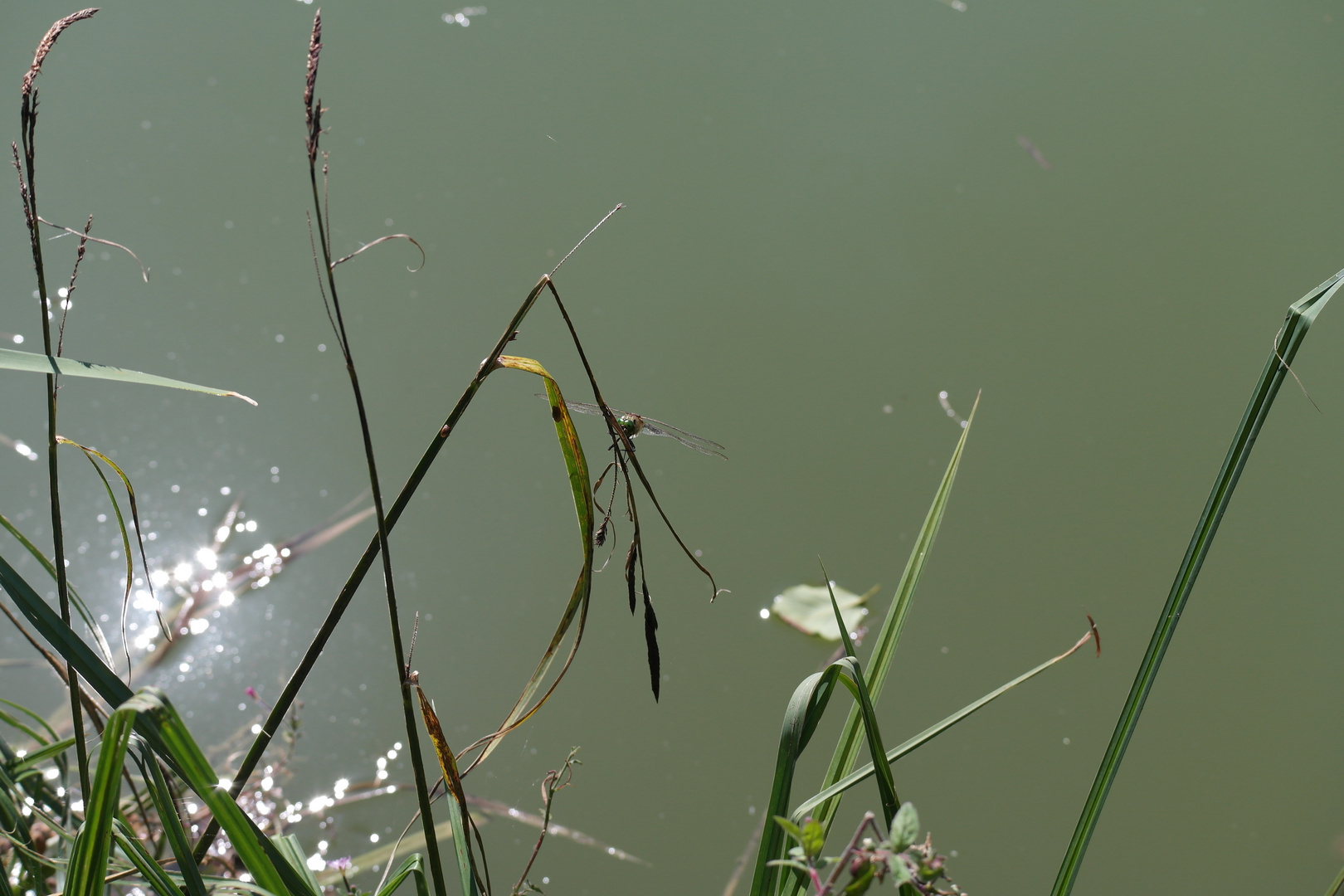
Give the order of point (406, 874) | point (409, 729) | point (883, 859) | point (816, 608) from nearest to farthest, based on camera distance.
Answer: point (883, 859) < point (409, 729) < point (406, 874) < point (816, 608)

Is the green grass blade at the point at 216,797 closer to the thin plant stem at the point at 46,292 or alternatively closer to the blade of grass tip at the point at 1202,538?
the thin plant stem at the point at 46,292

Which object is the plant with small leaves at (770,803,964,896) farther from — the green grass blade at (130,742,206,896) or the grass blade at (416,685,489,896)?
the green grass blade at (130,742,206,896)

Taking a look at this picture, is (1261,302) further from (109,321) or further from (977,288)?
(109,321)

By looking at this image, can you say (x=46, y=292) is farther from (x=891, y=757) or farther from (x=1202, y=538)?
(x=1202, y=538)

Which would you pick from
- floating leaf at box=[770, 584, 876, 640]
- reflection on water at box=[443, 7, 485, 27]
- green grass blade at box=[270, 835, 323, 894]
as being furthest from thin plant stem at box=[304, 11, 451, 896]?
reflection on water at box=[443, 7, 485, 27]

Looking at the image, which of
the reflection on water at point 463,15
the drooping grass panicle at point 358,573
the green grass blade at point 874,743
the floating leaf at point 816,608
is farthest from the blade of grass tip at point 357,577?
the reflection on water at point 463,15

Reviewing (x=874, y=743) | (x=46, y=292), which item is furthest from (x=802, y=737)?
(x=46, y=292)
